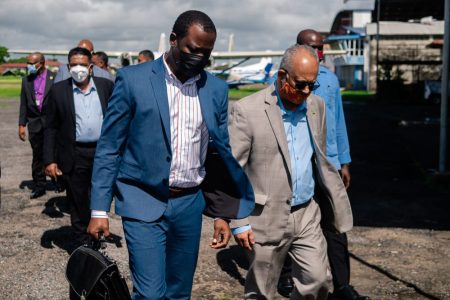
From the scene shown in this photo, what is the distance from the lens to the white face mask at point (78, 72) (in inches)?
246

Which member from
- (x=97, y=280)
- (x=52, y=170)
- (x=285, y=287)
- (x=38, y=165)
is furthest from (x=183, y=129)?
(x=38, y=165)

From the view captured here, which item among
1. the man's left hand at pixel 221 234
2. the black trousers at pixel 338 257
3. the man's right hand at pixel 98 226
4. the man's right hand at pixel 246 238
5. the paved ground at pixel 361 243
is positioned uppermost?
the man's right hand at pixel 98 226

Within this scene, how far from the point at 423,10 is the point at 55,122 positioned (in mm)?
29189

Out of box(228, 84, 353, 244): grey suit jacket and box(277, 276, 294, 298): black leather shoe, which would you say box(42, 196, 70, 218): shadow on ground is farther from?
box(228, 84, 353, 244): grey suit jacket

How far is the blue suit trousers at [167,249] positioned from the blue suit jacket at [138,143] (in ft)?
0.28

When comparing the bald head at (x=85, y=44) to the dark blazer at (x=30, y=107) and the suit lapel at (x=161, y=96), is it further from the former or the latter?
the suit lapel at (x=161, y=96)

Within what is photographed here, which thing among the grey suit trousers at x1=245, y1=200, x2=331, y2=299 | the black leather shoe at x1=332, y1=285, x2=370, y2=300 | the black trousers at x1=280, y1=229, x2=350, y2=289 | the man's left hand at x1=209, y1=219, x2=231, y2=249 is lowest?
the black leather shoe at x1=332, y1=285, x2=370, y2=300

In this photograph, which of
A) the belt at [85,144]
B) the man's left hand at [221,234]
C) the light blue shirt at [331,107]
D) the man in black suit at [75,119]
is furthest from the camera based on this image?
the belt at [85,144]

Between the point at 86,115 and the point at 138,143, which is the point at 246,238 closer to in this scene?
the point at 138,143

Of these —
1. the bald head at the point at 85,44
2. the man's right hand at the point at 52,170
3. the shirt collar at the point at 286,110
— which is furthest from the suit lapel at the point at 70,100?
the shirt collar at the point at 286,110

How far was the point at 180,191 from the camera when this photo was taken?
350cm

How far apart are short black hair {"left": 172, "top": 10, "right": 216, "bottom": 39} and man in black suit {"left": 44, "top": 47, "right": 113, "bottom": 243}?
3.12 meters

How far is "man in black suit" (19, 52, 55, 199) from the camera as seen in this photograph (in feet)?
30.8

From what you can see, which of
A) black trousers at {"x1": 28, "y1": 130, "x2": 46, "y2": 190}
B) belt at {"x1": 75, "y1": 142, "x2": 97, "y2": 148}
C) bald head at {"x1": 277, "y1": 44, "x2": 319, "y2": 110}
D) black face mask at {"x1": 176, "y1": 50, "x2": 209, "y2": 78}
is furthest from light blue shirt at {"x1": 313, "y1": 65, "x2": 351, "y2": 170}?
black trousers at {"x1": 28, "y1": 130, "x2": 46, "y2": 190}
